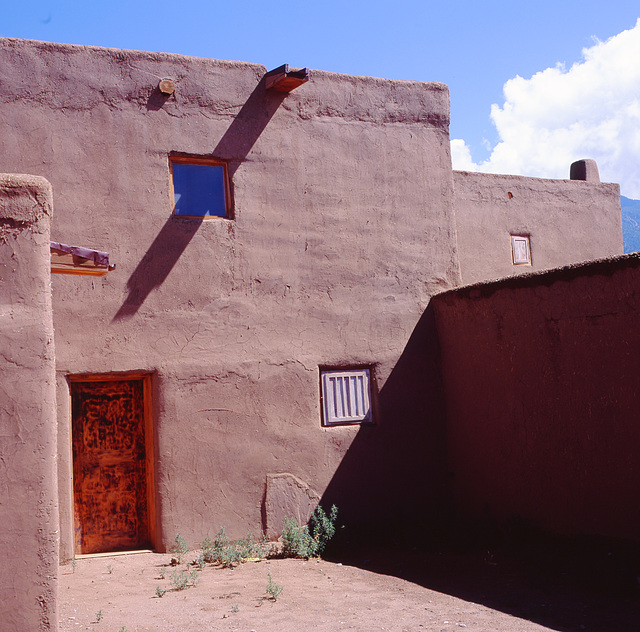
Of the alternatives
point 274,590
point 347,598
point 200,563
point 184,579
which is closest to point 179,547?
point 200,563

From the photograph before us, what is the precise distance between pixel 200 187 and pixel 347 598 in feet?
16.3

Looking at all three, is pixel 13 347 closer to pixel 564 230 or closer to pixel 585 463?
pixel 585 463

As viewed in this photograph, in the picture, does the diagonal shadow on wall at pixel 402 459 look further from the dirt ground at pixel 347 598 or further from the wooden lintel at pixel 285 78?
the wooden lintel at pixel 285 78

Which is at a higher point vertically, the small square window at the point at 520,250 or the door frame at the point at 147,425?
the small square window at the point at 520,250

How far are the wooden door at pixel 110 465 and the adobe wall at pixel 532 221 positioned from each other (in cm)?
634

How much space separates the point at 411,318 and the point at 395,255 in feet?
2.81

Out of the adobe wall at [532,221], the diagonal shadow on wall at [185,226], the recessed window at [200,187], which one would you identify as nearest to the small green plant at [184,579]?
A: the diagonal shadow on wall at [185,226]

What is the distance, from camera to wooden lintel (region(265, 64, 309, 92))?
29.9ft

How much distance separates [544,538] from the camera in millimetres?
8133

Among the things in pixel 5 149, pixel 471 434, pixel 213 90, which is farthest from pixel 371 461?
pixel 5 149

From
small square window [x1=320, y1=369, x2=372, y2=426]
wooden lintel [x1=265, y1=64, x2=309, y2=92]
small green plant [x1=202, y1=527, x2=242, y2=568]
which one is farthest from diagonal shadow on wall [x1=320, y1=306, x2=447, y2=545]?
wooden lintel [x1=265, y1=64, x2=309, y2=92]

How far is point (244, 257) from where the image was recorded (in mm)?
9109

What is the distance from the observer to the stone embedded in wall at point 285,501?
888cm

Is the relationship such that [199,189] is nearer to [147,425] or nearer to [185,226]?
[185,226]
